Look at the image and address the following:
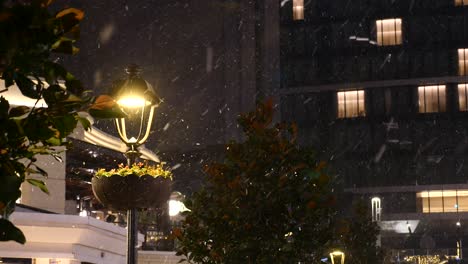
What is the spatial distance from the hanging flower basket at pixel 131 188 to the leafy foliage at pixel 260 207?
8781mm

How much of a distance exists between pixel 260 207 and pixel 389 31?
305 ft

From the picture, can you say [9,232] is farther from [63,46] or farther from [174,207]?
[174,207]

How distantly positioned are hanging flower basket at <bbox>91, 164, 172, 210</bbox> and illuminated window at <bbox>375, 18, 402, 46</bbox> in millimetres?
101396

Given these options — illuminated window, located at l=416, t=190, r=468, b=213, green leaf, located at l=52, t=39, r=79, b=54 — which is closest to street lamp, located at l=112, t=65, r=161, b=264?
green leaf, located at l=52, t=39, r=79, b=54

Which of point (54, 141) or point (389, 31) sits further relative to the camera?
point (389, 31)

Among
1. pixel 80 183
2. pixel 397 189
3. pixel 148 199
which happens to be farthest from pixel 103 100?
pixel 397 189

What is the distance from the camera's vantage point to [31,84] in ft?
13.7

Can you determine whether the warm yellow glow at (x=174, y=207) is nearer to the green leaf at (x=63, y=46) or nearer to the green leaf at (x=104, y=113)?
the green leaf at (x=104, y=113)

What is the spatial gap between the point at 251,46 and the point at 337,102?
38.4ft

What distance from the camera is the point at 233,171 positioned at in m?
20.4

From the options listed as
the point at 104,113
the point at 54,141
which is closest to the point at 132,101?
the point at 54,141

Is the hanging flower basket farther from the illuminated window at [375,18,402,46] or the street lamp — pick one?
the illuminated window at [375,18,402,46]

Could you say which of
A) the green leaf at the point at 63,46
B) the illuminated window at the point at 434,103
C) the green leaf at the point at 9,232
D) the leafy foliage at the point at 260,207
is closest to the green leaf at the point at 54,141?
the green leaf at the point at 63,46

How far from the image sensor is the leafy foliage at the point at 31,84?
3840mm
